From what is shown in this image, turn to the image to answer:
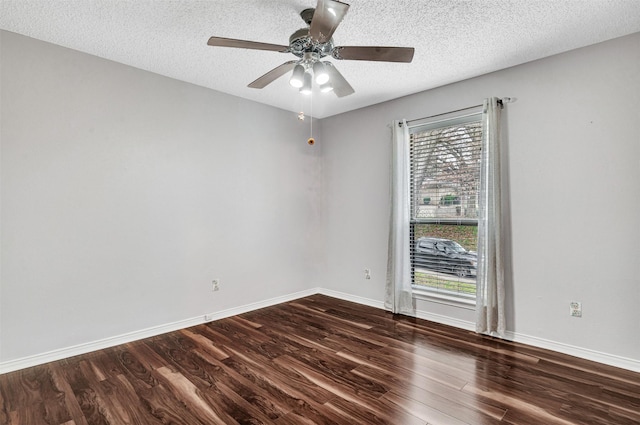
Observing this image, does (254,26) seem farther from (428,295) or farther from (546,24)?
(428,295)

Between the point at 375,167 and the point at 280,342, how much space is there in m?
2.41

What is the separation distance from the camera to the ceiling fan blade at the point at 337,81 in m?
2.29

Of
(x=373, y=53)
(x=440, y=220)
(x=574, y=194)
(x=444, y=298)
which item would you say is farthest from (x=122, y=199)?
(x=574, y=194)

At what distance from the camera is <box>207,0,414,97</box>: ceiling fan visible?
1676 mm

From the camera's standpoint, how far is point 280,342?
3.02 m

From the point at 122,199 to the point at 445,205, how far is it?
3.29 meters

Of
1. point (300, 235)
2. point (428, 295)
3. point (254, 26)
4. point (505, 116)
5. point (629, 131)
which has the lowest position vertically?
point (428, 295)

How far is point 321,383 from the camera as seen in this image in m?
2.30

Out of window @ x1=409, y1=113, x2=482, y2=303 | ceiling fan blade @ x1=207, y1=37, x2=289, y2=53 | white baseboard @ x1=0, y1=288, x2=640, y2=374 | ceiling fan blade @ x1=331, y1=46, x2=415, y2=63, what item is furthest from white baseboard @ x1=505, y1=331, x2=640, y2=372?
ceiling fan blade @ x1=207, y1=37, x2=289, y2=53

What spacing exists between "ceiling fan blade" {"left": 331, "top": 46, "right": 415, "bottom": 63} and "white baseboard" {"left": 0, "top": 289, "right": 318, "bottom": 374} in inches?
117

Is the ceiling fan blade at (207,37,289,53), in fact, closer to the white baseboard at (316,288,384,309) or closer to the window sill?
the window sill

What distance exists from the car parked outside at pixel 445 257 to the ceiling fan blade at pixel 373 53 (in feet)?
7.14

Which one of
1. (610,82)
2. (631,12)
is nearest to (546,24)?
(631,12)

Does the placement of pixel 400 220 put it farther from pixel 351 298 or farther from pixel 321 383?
pixel 321 383
